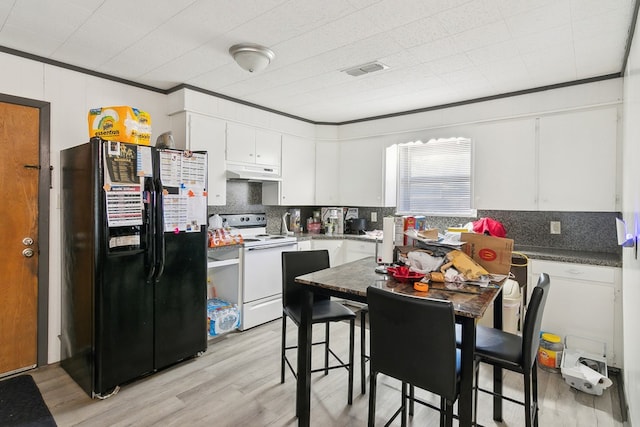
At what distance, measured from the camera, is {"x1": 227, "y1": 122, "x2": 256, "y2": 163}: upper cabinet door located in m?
3.65

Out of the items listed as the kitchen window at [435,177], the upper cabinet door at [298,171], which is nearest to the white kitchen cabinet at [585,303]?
the kitchen window at [435,177]

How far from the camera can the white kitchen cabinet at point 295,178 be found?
4273 millimetres

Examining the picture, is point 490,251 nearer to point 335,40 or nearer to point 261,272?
point 335,40

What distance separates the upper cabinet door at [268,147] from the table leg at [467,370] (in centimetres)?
303

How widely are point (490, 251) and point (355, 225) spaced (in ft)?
9.08

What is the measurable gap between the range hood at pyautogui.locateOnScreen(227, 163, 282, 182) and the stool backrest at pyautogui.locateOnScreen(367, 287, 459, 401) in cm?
246

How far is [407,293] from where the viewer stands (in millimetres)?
1646

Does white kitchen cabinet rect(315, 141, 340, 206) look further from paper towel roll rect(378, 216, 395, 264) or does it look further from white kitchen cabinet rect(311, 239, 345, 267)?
paper towel roll rect(378, 216, 395, 264)

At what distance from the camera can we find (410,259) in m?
1.97

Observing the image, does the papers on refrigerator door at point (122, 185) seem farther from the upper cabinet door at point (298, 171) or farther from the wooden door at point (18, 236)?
the upper cabinet door at point (298, 171)

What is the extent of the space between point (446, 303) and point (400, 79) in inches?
92.1

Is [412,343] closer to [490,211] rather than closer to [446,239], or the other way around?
[446,239]

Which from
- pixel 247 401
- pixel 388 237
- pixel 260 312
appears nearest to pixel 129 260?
pixel 247 401

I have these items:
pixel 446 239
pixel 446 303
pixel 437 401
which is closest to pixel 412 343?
pixel 446 303
